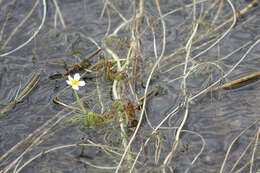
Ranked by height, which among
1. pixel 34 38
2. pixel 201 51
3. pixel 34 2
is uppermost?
pixel 34 2

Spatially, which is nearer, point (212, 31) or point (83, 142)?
point (83, 142)

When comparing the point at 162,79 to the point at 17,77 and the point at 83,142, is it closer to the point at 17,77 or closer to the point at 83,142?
the point at 83,142

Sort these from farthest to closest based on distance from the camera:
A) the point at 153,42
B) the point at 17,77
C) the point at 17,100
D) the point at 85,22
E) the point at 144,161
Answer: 1. the point at 85,22
2. the point at 153,42
3. the point at 17,77
4. the point at 17,100
5. the point at 144,161

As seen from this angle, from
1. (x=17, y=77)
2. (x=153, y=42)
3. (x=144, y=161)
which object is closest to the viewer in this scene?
(x=144, y=161)

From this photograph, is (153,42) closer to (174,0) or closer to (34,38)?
(174,0)

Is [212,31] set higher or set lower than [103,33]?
lower

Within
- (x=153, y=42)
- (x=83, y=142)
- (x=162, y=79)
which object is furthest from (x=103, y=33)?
(x=83, y=142)

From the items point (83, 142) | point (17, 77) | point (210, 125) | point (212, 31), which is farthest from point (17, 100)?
point (212, 31)
